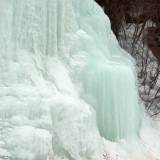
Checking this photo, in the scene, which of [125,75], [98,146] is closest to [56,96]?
[98,146]

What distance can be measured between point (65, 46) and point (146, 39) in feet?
19.6

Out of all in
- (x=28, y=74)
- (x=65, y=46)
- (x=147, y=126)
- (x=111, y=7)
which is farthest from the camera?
(x=111, y=7)

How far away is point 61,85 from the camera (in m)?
9.77

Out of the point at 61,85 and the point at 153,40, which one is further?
the point at 153,40

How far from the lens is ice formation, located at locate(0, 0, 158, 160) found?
8648 mm

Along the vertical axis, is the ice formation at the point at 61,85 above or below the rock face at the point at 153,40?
above

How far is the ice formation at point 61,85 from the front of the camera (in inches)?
340

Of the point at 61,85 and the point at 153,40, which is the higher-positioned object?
the point at 61,85

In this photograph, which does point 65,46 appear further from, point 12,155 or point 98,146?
point 12,155

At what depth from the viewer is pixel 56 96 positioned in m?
9.30

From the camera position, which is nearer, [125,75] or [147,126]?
[125,75]

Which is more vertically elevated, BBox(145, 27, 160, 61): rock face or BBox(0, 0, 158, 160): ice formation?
BBox(0, 0, 158, 160): ice formation

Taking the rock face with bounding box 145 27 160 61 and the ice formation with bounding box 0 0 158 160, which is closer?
the ice formation with bounding box 0 0 158 160

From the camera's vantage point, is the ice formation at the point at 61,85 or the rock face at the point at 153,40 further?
the rock face at the point at 153,40
